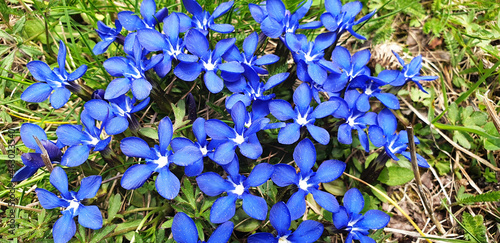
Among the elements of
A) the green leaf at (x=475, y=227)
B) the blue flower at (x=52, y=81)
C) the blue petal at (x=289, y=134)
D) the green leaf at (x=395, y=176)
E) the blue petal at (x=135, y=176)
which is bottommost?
the green leaf at (x=475, y=227)

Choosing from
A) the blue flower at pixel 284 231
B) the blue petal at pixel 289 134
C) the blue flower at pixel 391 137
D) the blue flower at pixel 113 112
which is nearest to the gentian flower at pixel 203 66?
the blue flower at pixel 113 112

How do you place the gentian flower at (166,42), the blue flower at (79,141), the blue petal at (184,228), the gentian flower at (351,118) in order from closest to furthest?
1. the blue petal at (184,228)
2. the blue flower at (79,141)
3. the gentian flower at (166,42)
4. the gentian flower at (351,118)

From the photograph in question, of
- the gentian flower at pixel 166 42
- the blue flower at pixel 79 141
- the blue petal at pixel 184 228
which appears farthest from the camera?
the gentian flower at pixel 166 42

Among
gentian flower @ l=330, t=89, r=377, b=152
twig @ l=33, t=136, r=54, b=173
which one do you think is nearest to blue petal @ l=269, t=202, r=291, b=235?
gentian flower @ l=330, t=89, r=377, b=152

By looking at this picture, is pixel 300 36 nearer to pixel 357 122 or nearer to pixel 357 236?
pixel 357 122

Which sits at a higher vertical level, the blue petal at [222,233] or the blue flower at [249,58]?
the blue flower at [249,58]

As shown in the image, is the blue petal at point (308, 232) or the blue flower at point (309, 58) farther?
the blue flower at point (309, 58)

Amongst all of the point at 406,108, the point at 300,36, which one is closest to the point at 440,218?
the point at 406,108

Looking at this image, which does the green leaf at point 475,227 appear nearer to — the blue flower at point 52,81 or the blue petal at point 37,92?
the blue flower at point 52,81
